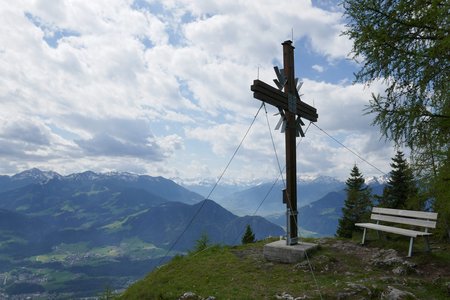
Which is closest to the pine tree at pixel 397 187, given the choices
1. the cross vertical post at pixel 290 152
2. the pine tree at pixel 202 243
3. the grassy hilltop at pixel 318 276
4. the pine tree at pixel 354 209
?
the pine tree at pixel 354 209

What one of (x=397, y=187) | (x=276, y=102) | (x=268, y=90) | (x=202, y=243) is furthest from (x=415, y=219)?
(x=397, y=187)

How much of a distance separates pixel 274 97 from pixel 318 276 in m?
5.97

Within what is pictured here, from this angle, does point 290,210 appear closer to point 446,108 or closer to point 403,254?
point 403,254

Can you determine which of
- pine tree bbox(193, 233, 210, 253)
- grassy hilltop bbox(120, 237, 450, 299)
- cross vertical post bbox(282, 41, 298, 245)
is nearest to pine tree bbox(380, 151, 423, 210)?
pine tree bbox(193, 233, 210, 253)

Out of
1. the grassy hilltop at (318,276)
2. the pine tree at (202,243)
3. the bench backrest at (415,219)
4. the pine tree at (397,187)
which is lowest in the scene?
the pine tree at (202,243)

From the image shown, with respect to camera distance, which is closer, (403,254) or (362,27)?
(362,27)

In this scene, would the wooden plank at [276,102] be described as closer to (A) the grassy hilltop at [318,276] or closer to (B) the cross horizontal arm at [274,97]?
(B) the cross horizontal arm at [274,97]

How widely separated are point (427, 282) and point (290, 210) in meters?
4.53

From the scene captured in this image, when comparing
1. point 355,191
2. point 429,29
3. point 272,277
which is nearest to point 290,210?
point 272,277

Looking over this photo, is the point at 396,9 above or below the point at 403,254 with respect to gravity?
above

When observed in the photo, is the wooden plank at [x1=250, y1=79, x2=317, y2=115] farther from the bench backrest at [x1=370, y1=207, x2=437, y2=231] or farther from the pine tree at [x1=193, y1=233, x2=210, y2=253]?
the pine tree at [x1=193, y1=233, x2=210, y2=253]

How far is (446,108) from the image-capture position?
307 inches

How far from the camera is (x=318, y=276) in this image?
31.5 ft

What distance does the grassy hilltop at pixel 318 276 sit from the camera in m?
8.21
